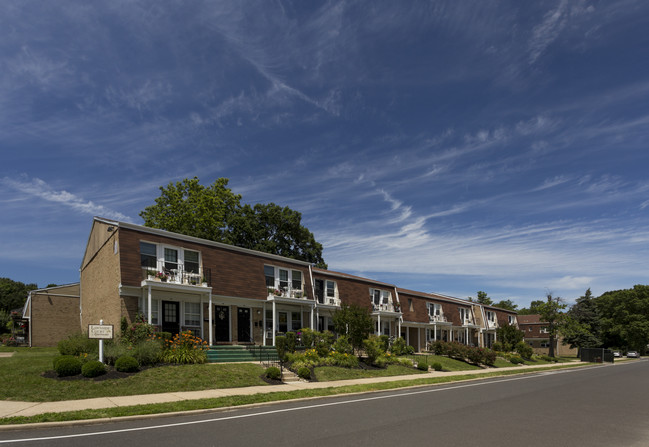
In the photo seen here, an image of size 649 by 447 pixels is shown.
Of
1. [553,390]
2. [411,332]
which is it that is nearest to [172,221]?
[411,332]

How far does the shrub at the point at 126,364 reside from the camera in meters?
16.4

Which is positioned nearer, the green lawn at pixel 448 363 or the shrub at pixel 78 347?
the shrub at pixel 78 347

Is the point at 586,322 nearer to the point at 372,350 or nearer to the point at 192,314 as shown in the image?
the point at 372,350

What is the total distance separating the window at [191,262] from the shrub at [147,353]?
7.19m

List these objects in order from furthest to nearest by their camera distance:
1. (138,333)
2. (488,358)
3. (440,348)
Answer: (440,348) → (488,358) → (138,333)

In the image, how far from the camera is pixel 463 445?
848cm

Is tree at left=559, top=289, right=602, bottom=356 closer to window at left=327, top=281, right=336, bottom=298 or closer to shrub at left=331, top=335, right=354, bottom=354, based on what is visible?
window at left=327, top=281, right=336, bottom=298

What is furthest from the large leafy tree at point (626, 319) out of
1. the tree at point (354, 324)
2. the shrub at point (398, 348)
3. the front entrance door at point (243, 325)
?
the front entrance door at point (243, 325)

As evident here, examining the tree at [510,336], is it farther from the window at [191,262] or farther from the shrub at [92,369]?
the shrub at [92,369]

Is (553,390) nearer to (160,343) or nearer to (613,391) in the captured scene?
(613,391)

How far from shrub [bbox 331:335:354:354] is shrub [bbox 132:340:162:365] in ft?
33.4

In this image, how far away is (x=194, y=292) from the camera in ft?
82.0

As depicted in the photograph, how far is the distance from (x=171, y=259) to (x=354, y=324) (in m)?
10.5

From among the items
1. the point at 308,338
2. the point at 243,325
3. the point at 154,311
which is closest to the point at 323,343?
the point at 308,338
